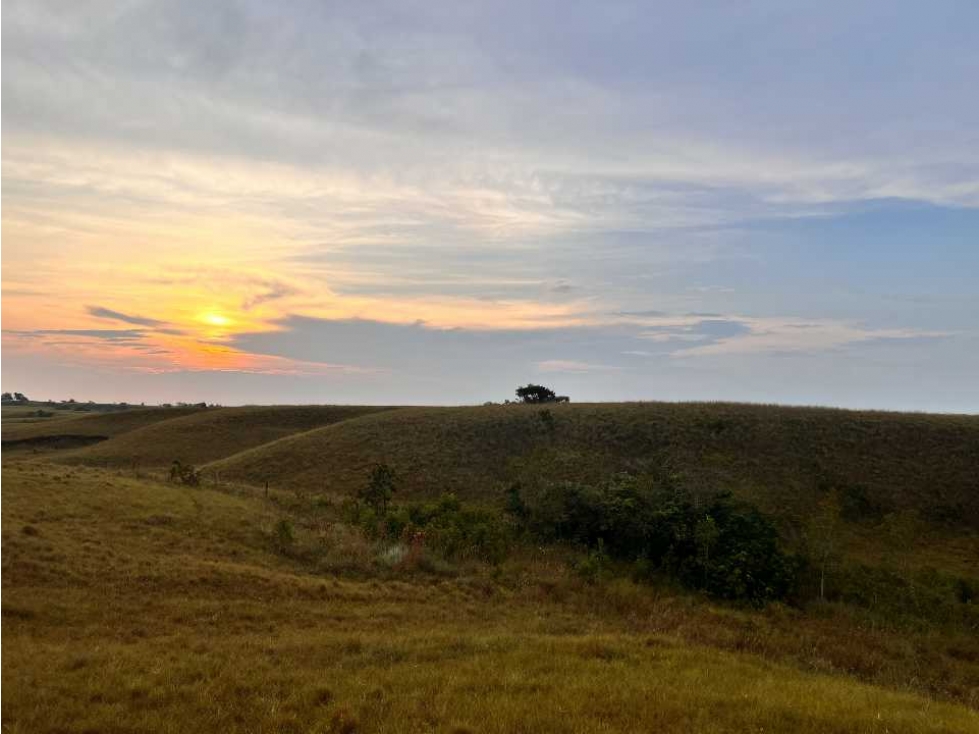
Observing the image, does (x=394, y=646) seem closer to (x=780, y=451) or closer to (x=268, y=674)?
(x=268, y=674)

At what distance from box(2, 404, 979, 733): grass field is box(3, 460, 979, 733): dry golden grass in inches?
2.5

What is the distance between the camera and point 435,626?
49.5ft

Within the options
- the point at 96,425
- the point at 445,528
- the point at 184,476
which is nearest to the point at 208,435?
the point at 96,425

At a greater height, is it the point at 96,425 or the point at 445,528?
the point at 96,425

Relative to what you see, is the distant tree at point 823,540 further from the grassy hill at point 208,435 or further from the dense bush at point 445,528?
the grassy hill at point 208,435

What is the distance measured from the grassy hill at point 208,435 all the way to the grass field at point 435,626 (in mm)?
33400

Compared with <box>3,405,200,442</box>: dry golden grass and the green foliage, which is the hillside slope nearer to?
the green foliage

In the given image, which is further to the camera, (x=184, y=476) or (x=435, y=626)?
(x=184, y=476)

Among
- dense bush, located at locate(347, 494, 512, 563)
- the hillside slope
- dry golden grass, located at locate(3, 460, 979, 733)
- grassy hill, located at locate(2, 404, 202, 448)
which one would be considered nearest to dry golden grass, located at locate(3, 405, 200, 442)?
grassy hill, located at locate(2, 404, 202, 448)

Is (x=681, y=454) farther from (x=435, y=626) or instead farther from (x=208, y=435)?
(x=208, y=435)

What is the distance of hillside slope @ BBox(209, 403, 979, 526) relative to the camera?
Result: 36.4 m

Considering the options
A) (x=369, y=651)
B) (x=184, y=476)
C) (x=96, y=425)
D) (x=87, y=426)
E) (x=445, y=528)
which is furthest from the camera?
(x=96, y=425)

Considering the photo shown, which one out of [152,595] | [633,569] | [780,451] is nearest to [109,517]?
[152,595]

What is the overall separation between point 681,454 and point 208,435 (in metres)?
59.1
